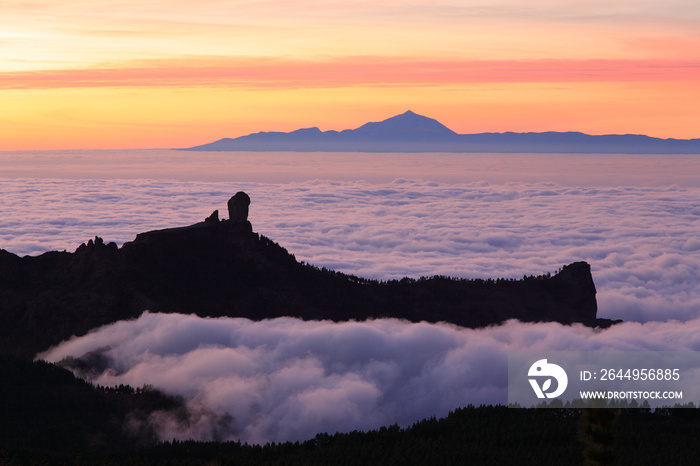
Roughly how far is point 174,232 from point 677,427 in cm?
11321

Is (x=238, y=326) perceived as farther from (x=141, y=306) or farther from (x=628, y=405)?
(x=628, y=405)

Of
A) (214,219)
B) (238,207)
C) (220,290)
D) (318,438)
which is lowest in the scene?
(318,438)

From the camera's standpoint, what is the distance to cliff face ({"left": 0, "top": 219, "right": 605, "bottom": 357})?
152 metres

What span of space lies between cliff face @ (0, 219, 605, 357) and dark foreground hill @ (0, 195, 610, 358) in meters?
0.22

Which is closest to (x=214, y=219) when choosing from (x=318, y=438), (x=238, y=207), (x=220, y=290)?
(x=238, y=207)

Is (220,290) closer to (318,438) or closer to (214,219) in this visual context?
(214,219)

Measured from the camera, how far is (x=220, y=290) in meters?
172

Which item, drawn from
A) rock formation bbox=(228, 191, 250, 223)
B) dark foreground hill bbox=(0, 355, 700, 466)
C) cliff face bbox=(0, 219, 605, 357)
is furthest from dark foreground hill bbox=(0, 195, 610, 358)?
dark foreground hill bbox=(0, 355, 700, 466)

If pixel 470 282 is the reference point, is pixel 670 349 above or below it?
below

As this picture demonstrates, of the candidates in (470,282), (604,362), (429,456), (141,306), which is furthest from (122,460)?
(470,282)

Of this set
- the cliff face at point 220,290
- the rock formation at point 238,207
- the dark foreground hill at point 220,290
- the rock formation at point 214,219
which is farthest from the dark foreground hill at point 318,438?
the rock formation at point 238,207

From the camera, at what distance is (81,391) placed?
400 ft

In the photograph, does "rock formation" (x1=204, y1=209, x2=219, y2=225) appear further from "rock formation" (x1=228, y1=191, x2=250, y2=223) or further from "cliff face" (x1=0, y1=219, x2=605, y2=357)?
"rock formation" (x1=228, y1=191, x2=250, y2=223)

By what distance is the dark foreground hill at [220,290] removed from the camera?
15238 cm
